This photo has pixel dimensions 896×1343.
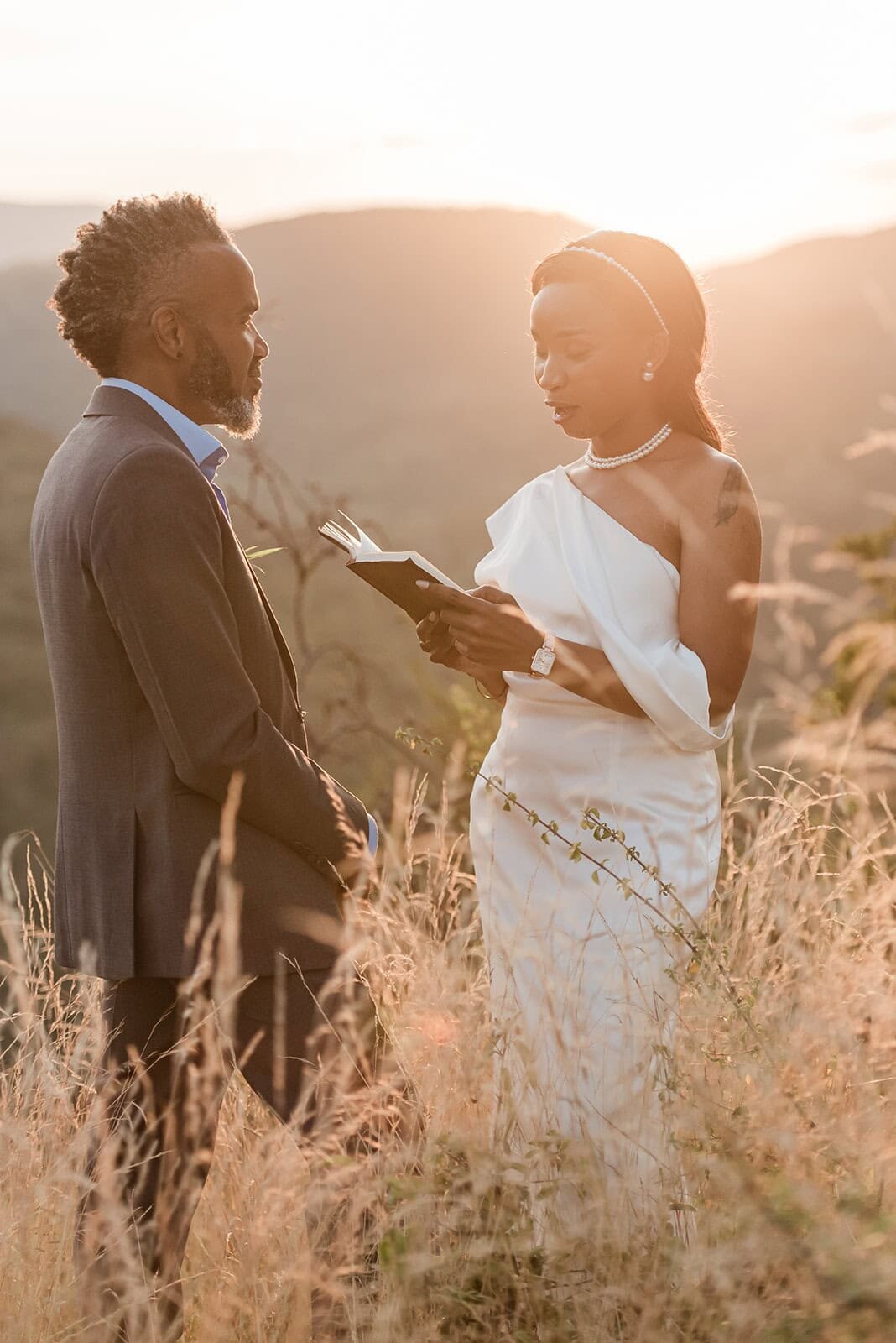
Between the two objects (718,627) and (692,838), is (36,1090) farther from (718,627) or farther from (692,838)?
(718,627)

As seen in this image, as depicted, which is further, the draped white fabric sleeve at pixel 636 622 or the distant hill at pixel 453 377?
the distant hill at pixel 453 377

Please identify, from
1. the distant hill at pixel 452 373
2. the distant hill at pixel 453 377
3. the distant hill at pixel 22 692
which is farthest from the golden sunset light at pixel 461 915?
the distant hill at pixel 452 373

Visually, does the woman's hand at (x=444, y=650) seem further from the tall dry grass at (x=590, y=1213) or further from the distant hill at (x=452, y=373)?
the distant hill at (x=452, y=373)

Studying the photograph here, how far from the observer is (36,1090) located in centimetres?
309

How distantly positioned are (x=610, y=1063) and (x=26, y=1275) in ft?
4.22

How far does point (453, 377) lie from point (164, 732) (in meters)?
43.2

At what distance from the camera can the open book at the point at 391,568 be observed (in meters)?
2.68

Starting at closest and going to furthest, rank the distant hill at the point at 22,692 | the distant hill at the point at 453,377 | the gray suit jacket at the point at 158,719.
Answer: the gray suit jacket at the point at 158,719 → the distant hill at the point at 22,692 → the distant hill at the point at 453,377

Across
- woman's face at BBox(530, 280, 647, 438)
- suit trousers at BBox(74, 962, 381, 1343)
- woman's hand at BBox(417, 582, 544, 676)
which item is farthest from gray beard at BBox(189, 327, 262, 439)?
suit trousers at BBox(74, 962, 381, 1343)

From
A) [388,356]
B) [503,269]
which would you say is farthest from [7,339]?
[503,269]

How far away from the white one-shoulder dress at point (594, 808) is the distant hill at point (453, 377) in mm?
28545

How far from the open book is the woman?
44 millimetres

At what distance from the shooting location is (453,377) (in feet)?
145

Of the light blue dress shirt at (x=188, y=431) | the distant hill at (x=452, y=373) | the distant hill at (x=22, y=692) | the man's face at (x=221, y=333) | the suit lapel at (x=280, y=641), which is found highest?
the man's face at (x=221, y=333)
